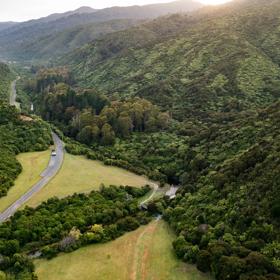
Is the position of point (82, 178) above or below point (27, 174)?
below

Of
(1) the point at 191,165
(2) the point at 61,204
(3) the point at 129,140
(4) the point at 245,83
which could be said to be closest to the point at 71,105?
(3) the point at 129,140

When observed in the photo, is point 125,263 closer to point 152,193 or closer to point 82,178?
point 152,193

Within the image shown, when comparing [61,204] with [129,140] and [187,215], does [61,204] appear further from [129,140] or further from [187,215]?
[129,140]

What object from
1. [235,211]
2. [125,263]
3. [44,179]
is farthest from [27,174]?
[235,211]

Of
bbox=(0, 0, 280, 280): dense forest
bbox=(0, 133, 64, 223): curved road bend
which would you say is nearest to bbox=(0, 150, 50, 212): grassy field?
bbox=(0, 133, 64, 223): curved road bend

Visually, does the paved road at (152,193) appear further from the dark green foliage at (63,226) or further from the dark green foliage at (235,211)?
the dark green foliage at (235,211)

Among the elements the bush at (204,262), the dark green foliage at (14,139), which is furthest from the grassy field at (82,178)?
the bush at (204,262)
